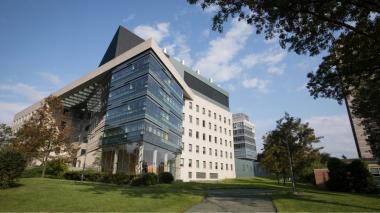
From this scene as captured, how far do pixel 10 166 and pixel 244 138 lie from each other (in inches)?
3416

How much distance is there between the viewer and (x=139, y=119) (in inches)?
1389

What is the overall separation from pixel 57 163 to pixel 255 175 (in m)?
62.5

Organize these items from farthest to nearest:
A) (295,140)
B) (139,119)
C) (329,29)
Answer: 1. (139,119)
2. (295,140)
3. (329,29)

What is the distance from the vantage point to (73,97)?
54812 mm

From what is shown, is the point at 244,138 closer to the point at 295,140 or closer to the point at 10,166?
the point at 295,140

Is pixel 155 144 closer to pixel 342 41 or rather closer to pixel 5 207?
pixel 5 207

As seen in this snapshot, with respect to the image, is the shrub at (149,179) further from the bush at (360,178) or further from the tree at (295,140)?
the bush at (360,178)

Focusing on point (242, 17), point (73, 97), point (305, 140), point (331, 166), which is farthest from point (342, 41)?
point (73, 97)

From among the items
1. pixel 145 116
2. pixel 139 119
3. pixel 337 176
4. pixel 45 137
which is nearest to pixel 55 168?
pixel 45 137

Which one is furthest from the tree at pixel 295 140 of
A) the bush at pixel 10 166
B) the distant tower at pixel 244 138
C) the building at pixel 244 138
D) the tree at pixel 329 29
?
the distant tower at pixel 244 138

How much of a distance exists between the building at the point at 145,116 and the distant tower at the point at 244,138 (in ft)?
103

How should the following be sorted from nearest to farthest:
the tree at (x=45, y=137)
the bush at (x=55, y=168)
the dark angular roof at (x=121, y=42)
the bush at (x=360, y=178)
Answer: the tree at (x=45, y=137) < the bush at (x=360, y=178) < the bush at (x=55, y=168) < the dark angular roof at (x=121, y=42)

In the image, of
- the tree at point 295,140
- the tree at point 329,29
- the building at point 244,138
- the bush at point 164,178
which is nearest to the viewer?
the tree at point 329,29

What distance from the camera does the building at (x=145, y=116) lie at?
3650cm
